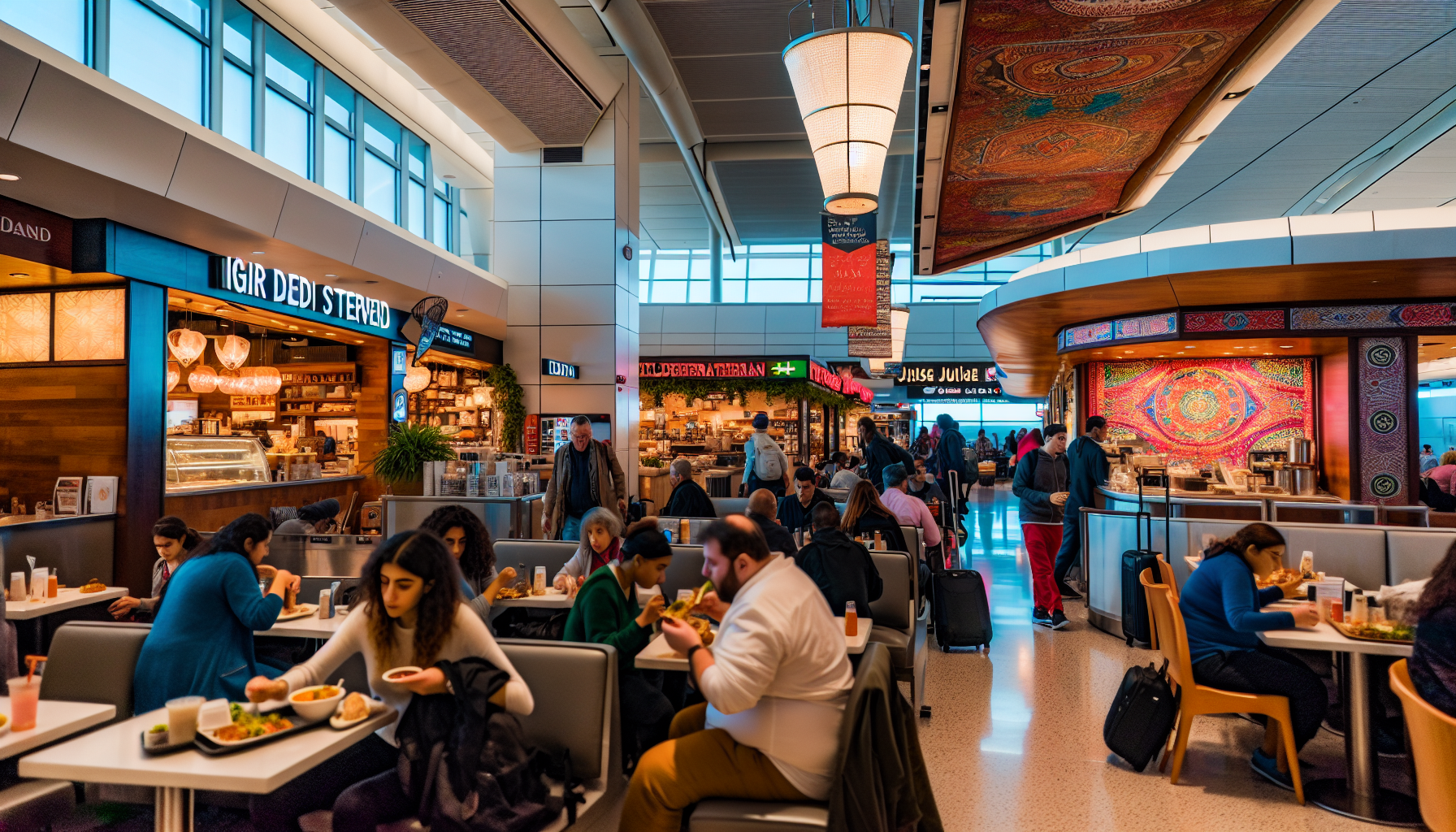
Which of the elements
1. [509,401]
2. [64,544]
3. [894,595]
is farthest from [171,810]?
[509,401]

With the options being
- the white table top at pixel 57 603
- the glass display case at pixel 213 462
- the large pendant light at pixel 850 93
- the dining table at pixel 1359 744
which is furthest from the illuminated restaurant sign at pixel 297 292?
the dining table at pixel 1359 744

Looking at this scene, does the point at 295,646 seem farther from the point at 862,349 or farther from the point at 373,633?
the point at 862,349

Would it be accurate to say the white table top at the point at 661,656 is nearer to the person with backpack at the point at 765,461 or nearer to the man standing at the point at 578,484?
the man standing at the point at 578,484

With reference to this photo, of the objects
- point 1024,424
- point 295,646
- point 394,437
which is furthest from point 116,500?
point 1024,424

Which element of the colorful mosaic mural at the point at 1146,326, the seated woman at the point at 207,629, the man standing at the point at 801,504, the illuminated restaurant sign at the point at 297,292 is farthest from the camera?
the colorful mosaic mural at the point at 1146,326

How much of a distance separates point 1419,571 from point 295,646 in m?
6.66

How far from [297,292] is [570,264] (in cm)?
386

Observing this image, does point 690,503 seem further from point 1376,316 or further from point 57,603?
point 1376,316

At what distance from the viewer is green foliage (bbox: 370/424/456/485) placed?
323 inches

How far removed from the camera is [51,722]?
7.93 ft

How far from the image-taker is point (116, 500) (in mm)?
6793

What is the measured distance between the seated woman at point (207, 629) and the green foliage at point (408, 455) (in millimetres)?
5123

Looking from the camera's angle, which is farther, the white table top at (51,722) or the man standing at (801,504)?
the man standing at (801,504)

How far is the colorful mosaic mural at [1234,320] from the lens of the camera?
8961mm
